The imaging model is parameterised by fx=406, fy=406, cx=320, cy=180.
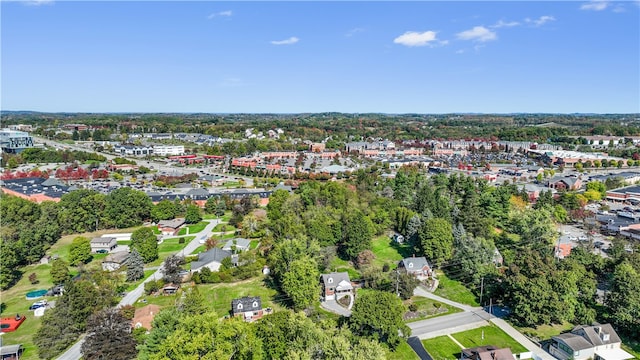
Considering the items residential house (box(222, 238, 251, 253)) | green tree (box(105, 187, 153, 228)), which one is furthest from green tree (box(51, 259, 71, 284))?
green tree (box(105, 187, 153, 228))

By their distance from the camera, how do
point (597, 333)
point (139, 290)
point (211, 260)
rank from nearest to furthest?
point (597, 333), point (139, 290), point (211, 260)

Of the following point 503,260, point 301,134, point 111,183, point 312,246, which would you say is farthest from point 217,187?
point 301,134

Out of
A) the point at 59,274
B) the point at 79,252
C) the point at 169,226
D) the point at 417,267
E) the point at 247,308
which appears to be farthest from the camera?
the point at 169,226

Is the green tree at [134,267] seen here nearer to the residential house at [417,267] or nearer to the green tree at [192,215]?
the green tree at [192,215]

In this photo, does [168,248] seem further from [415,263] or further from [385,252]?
[415,263]

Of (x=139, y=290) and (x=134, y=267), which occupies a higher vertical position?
(x=134, y=267)

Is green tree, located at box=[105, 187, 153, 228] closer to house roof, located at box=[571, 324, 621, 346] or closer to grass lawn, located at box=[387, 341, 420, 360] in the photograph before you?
grass lawn, located at box=[387, 341, 420, 360]

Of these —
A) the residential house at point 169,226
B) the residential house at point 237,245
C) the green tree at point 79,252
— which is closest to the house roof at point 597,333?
the residential house at point 237,245

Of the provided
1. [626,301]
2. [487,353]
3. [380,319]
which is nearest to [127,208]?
[380,319]
